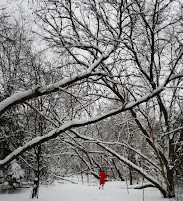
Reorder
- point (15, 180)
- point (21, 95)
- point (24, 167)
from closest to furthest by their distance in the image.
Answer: point (21, 95), point (15, 180), point (24, 167)

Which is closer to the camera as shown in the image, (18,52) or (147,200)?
(147,200)

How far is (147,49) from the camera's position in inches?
296

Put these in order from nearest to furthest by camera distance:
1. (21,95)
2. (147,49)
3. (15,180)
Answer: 1. (21,95)
2. (147,49)
3. (15,180)

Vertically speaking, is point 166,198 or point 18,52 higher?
point 18,52

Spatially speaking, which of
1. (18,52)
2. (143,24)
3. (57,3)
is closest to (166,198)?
(143,24)

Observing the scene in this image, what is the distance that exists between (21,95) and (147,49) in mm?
5958

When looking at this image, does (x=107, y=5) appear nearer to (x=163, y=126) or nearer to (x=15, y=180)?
(x=163, y=126)

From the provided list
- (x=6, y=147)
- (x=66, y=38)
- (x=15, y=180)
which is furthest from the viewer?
(x=6, y=147)

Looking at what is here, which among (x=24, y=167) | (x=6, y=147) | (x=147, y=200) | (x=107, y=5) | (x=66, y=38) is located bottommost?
(x=147, y=200)

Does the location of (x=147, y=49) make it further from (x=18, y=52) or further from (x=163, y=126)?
(x=18, y=52)

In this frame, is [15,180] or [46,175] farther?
[46,175]

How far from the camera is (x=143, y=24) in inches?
268

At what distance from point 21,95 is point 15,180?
7.82 meters

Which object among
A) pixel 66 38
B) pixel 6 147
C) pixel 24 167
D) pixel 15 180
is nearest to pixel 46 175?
pixel 24 167
